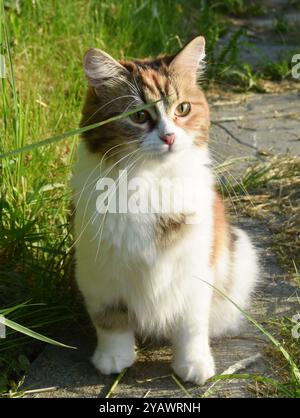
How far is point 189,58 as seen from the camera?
2025 mm

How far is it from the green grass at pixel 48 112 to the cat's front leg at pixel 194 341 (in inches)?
17.8

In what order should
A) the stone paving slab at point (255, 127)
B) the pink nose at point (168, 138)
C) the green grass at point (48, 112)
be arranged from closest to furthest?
the pink nose at point (168, 138) → the green grass at point (48, 112) → the stone paving slab at point (255, 127)

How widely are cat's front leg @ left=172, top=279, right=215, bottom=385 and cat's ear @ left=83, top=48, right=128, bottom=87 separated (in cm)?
69

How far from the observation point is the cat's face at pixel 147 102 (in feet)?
6.10

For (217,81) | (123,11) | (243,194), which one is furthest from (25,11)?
(243,194)

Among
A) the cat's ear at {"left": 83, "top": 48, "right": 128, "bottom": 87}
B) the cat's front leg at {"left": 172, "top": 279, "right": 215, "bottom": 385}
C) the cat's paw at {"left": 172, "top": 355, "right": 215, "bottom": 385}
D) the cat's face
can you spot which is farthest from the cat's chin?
the cat's paw at {"left": 172, "top": 355, "right": 215, "bottom": 385}

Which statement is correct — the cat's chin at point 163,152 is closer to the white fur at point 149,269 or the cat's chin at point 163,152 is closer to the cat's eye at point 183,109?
the white fur at point 149,269

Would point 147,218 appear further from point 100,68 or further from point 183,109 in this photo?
point 100,68

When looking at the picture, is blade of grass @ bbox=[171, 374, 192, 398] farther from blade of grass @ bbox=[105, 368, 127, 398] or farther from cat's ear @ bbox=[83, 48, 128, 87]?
cat's ear @ bbox=[83, 48, 128, 87]

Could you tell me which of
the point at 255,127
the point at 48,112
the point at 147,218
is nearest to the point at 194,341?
the point at 147,218

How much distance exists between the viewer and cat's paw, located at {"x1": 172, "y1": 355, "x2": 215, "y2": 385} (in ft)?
6.68

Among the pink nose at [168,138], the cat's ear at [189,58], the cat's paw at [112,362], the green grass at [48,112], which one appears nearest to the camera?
the pink nose at [168,138]

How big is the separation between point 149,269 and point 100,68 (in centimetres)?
61

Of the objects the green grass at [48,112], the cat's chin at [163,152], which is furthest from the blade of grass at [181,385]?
the cat's chin at [163,152]
